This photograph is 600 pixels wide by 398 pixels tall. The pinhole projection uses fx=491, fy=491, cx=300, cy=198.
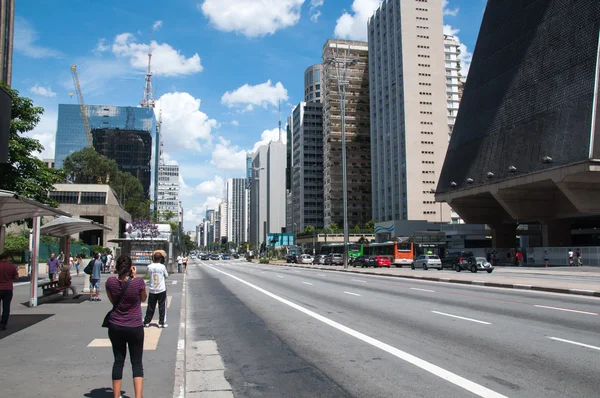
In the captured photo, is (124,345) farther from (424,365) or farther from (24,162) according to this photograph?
(24,162)

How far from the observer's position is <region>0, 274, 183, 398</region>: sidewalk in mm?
6148

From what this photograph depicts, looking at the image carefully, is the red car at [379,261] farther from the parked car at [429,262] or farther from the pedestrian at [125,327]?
the pedestrian at [125,327]

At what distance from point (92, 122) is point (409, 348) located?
17674 centimetres

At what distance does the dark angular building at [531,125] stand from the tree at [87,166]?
6614 cm

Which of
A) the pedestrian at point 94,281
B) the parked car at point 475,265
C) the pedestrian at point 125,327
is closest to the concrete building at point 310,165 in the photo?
the parked car at point 475,265

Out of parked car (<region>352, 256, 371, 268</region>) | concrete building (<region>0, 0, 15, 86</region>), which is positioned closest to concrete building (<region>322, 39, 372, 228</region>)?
parked car (<region>352, 256, 371, 268</region>)

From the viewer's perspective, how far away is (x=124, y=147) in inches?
6230

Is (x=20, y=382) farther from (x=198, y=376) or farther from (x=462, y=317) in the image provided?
(x=462, y=317)

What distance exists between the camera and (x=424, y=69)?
341ft

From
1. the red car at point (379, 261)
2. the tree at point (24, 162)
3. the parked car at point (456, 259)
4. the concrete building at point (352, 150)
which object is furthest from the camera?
the concrete building at point (352, 150)

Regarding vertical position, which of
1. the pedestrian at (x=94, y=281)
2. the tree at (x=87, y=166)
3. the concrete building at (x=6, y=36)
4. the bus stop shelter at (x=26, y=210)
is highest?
the concrete building at (x=6, y=36)

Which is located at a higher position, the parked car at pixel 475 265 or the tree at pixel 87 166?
the tree at pixel 87 166

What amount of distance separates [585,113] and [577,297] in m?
31.3

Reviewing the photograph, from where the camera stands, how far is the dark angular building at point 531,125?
1737 inches
